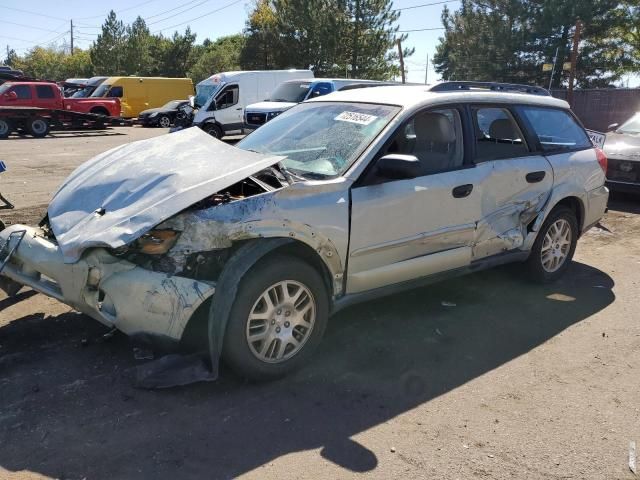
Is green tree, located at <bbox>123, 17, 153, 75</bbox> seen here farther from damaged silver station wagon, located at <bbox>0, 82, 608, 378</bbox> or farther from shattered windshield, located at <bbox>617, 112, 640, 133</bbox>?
damaged silver station wagon, located at <bbox>0, 82, 608, 378</bbox>

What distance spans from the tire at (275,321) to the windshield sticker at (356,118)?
122cm

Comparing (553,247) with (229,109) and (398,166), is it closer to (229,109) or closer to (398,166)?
(398,166)

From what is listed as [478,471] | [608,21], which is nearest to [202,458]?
[478,471]

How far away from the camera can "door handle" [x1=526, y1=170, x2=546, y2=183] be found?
15.6 ft

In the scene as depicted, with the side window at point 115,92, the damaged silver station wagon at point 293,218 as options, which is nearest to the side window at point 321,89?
the damaged silver station wagon at point 293,218

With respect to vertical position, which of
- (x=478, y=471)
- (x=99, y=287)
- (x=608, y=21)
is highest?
(x=608, y=21)

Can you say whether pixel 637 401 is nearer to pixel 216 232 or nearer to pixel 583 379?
pixel 583 379

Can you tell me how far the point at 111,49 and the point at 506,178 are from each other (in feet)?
170

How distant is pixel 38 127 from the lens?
2095 cm

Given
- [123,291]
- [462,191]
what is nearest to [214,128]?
[462,191]

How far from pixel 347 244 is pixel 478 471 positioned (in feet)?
4.98

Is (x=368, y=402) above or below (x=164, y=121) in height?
below

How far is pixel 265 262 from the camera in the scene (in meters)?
3.30

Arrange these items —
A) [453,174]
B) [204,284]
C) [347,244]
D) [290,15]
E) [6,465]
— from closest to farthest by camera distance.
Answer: [6,465] < [204,284] < [347,244] < [453,174] < [290,15]
